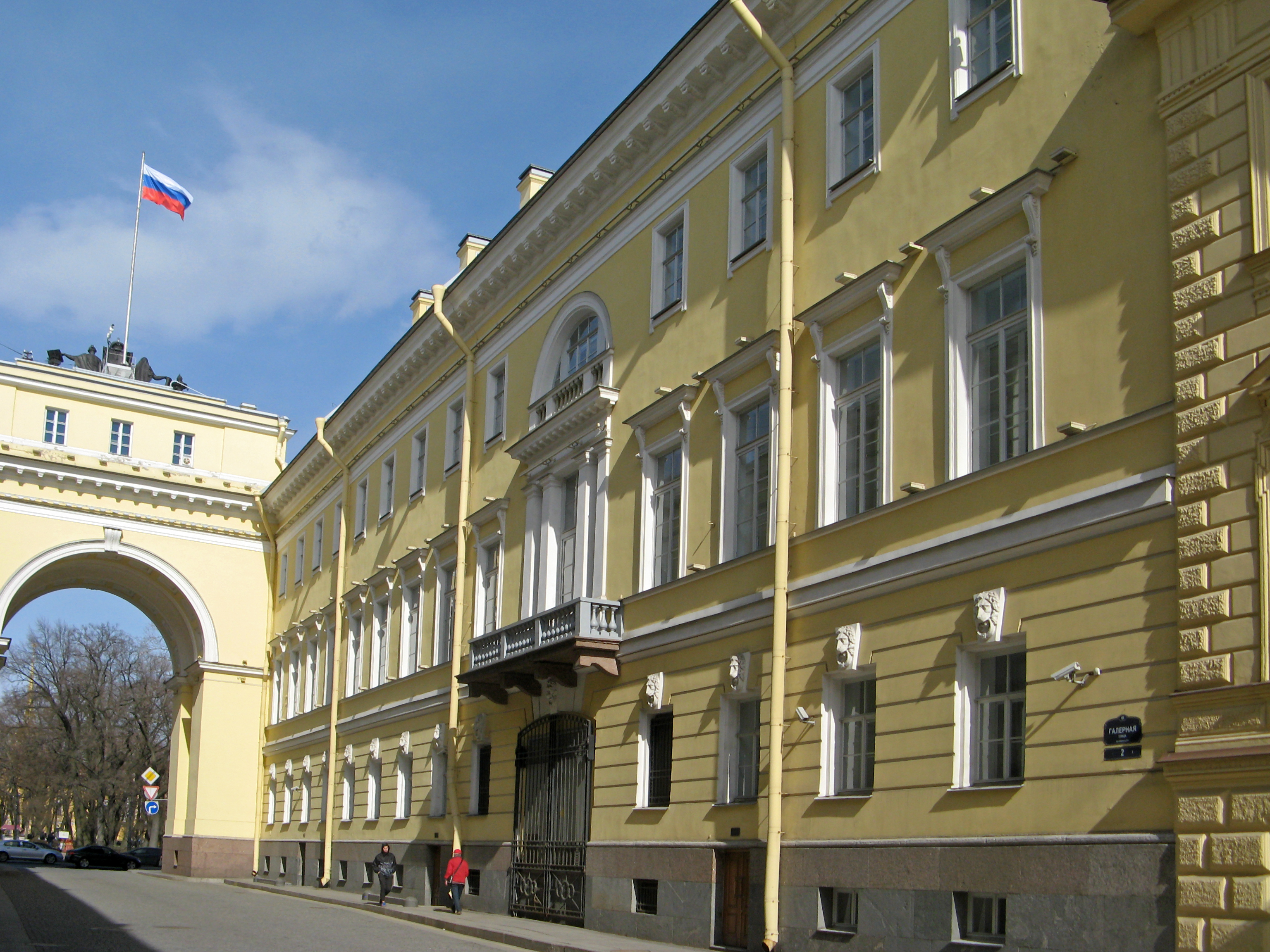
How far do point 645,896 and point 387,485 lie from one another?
17.4m

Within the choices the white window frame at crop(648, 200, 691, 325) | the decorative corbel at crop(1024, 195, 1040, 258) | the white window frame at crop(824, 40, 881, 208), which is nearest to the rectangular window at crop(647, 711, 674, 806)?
the white window frame at crop(648, 200, 691, 325)

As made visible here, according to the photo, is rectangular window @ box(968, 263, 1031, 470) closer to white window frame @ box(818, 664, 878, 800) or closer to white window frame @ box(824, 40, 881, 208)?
white window frame @ box(824, 40, 881, 208)

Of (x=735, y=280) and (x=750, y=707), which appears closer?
(x=750, y=707)

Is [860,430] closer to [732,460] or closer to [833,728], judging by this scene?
[732,460]

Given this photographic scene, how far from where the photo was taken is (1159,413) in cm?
1108

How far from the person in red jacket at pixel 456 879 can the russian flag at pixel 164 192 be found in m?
27.8

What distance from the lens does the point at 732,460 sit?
58.6 ft

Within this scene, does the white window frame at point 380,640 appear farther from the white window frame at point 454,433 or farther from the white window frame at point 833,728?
the white window frame at point 833,728

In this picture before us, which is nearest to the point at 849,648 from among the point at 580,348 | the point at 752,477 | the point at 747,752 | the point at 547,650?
the point at 747,752

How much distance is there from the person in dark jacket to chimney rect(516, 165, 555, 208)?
13560mm

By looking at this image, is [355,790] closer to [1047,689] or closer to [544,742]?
[544,742]

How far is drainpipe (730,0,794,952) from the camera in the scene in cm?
1498

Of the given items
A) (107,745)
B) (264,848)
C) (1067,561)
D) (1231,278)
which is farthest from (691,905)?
(107,745)

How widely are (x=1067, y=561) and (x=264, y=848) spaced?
35486mm
